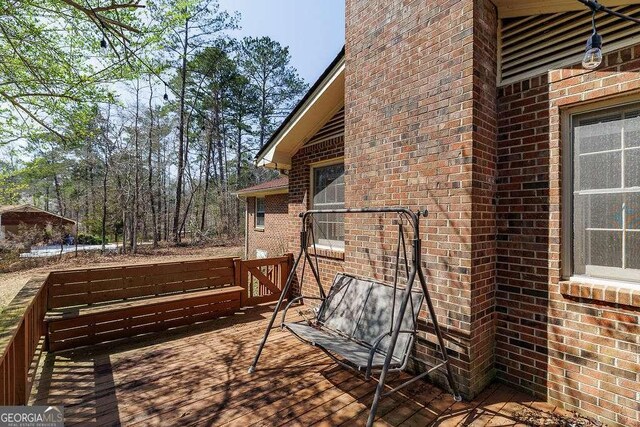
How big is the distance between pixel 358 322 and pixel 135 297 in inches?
140

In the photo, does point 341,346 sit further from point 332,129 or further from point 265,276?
point 332,129

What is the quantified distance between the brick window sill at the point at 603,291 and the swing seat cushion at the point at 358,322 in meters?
1.21

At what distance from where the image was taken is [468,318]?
280 centimetres

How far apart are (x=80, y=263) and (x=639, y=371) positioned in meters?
17.5

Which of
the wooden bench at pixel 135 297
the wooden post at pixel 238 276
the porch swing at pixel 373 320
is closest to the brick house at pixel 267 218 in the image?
the wooden post at pixel 238 276

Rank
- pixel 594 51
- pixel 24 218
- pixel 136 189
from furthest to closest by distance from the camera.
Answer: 1. pixel 24 218
2. pixel 136 189
3. pixel 594 51

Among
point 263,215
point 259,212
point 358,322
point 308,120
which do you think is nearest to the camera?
point 358,322

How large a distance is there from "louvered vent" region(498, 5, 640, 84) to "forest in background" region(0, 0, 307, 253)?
5739mm

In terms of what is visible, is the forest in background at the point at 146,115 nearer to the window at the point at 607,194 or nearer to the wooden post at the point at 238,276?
the wooden post at the point at 238,276

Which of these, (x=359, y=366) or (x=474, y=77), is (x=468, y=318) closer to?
(x=359, y=366)

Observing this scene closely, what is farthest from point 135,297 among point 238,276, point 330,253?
point 330,253

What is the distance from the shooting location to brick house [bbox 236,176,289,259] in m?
10.5

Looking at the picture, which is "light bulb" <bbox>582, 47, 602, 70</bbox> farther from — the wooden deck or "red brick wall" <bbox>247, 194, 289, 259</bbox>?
"red brick wall" <bbox>247, 194, 289, 259</bbox>

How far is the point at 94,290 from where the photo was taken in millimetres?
4445
